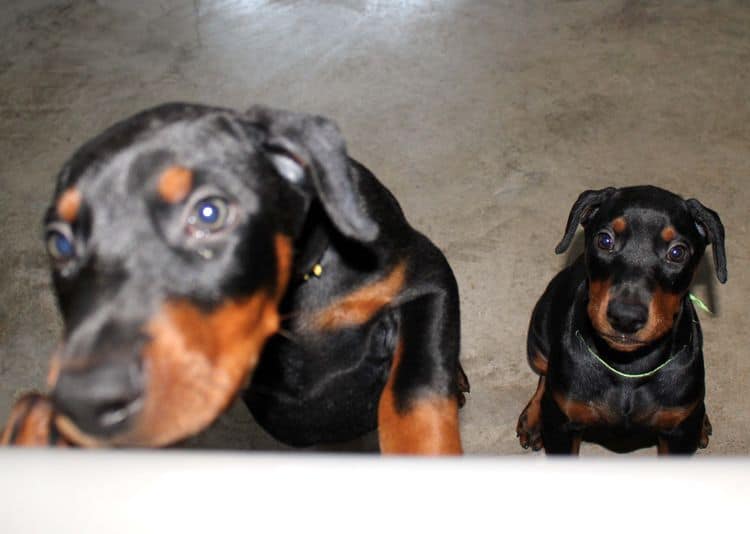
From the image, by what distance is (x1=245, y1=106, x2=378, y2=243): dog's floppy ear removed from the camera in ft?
7.36

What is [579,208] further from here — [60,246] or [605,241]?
[60,246]

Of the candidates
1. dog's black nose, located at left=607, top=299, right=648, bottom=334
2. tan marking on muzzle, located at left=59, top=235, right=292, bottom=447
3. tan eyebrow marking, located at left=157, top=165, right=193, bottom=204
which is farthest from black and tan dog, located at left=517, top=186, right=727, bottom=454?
tan eyebrow marking, located at left=157, top=165, right=193, bottom=204

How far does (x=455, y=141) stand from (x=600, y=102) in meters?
1.01

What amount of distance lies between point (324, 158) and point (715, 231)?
193 centimetres

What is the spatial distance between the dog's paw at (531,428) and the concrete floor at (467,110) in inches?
3.3

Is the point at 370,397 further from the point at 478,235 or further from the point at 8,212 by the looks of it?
the point at 8,212

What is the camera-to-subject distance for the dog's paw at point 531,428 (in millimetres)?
3990

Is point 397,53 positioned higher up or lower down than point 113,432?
lower down

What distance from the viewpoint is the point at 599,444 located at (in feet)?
13.2

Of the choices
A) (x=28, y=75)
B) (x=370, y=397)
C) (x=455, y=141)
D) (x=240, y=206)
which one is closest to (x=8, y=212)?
(x=28, y=75)

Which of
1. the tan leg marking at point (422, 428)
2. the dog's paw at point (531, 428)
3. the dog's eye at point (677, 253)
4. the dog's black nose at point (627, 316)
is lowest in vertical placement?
the dog's paw at point (531, 428)

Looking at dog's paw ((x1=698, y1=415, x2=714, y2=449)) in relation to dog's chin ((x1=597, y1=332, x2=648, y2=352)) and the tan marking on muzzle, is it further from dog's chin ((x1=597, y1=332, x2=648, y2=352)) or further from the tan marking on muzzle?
the tan marking on muzzle

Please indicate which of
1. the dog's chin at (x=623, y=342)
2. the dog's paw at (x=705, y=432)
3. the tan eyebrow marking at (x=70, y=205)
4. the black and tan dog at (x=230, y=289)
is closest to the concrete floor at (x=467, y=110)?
the dog's paw at (x=705, y=432)

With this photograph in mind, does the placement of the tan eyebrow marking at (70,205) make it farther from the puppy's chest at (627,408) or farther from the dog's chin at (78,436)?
the puppy's chest at (627,408)
